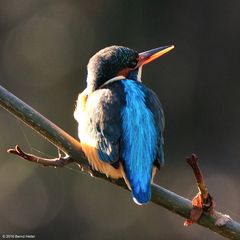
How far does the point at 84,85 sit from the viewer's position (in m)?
7.13

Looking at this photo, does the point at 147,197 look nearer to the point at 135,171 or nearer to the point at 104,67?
the point at 135,171

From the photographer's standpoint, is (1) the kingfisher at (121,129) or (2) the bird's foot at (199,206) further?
(1) the kingfisher at (121,129)

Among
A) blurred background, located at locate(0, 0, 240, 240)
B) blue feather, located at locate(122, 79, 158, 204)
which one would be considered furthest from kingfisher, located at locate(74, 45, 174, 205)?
blurred background, located at locate(0, 0, 240, 240)

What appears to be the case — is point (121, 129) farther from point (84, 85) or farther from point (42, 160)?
point (84, 85)

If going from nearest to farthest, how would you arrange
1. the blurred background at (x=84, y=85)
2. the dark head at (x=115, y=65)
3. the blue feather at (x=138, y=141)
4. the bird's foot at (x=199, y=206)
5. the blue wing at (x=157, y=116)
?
1. the bird's foot at (x=199, y=206)
2. the blue feather at (x=138, y=141)
3. the blue wing at (x=157, y=116)
4. the dark head at (x=115, y=65)
5. the blurred background at (x=84, y=85)

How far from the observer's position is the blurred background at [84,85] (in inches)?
267

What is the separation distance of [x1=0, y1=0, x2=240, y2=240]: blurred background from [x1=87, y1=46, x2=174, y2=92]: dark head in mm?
3160

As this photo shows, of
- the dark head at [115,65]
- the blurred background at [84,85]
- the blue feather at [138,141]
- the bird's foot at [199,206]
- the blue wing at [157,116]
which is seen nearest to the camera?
the bird's foot at [199,206]

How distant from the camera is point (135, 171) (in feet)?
9.09

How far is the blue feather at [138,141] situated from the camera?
274 centimetres

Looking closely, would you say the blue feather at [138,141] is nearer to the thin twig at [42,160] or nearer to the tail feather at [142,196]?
the tail feather at [142,196]

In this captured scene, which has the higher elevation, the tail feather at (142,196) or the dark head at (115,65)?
the dark head at (115,65)

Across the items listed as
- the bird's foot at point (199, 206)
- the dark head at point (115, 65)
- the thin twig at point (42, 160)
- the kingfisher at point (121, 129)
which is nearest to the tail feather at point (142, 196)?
the kingfisher at point (121, 129)

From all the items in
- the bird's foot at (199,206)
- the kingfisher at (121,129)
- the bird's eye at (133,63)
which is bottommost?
the bird's foot at (199,206)
